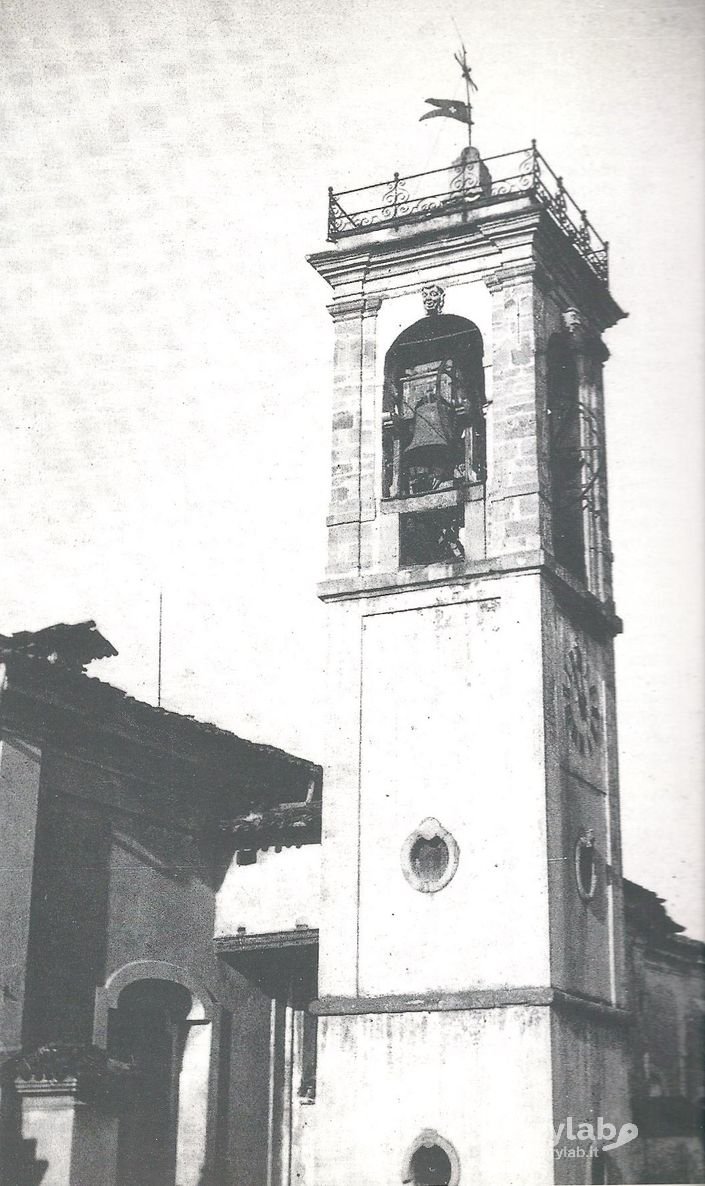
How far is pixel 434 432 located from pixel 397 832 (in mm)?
4241

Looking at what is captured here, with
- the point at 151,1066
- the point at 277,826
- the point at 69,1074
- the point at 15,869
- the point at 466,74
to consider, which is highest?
the point at 466,74

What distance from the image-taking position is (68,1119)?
14.3 meters

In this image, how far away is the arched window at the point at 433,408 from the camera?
1723 cm

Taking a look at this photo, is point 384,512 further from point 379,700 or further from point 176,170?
point 176,170

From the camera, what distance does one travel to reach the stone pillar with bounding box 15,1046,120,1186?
14188 mm

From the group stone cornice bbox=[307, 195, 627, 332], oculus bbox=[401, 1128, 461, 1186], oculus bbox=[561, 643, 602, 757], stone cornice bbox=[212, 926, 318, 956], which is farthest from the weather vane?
oculus bbox=[401, 1128, 461, 1186]

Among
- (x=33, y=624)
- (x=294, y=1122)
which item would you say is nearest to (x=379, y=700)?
(x=33, y=624)

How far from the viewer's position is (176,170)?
52.7 feet

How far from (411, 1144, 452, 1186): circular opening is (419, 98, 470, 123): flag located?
9.84 m

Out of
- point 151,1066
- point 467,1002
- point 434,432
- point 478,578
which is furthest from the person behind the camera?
point 434,432

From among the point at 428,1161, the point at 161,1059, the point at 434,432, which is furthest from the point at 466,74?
the point at 161,1059

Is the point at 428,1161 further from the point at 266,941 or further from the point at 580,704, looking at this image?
the point at 580,704

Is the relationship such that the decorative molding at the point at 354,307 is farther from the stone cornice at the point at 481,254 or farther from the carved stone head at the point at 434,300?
the carved stone head at the point at 434,300

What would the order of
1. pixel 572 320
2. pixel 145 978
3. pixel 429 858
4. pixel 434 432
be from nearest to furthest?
pixel 429 858 → pixel 145 978 → pixel 434 432 → pixel 572 320
